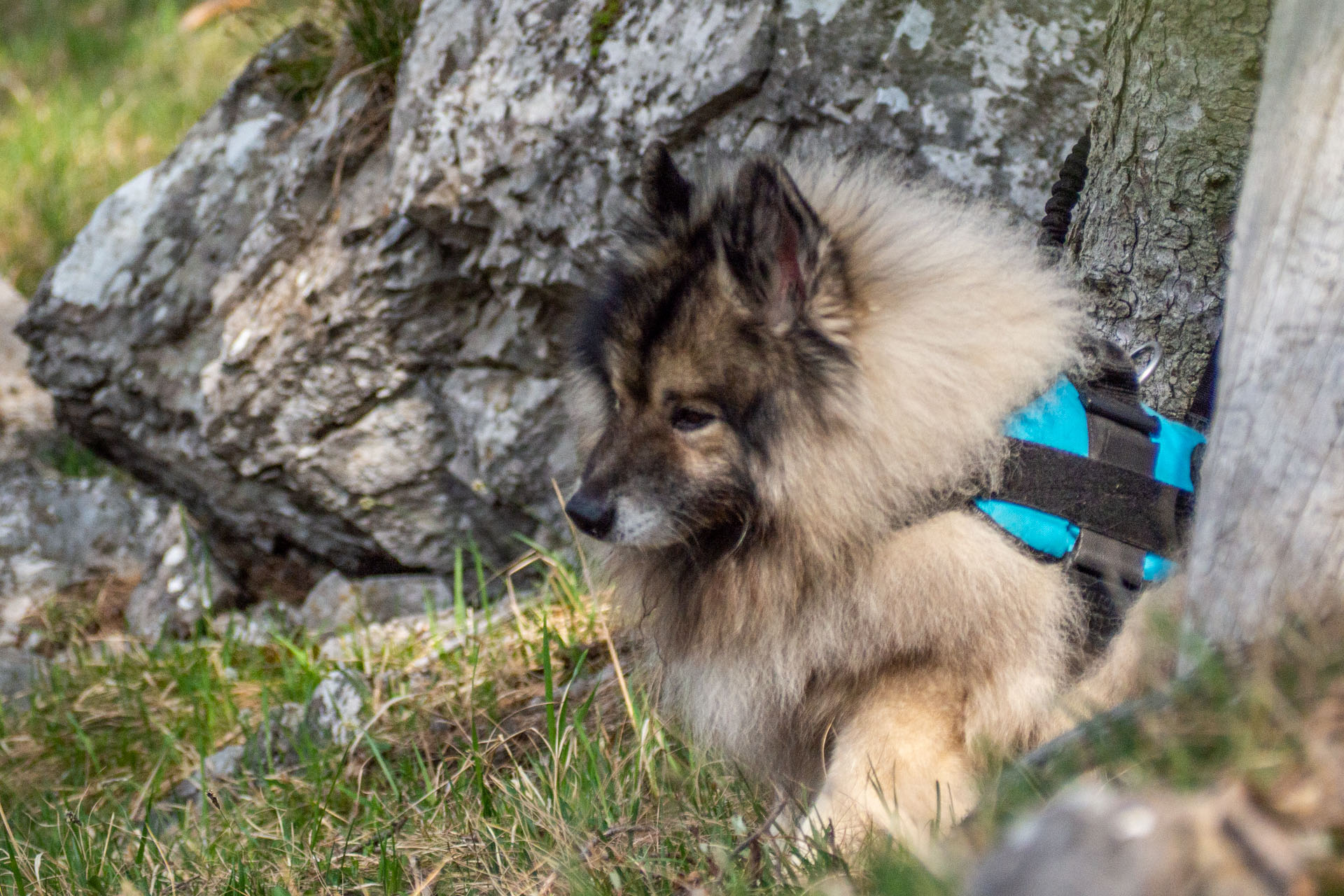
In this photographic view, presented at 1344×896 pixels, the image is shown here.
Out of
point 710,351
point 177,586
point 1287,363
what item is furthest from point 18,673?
point 1287,363

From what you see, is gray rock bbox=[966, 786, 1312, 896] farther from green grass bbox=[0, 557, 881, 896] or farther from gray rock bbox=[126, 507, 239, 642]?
gray rock bbox=[126, 507, 239, 642]

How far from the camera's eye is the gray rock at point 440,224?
125 inches

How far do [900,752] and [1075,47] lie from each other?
7.05 feet

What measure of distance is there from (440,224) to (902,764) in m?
2.87

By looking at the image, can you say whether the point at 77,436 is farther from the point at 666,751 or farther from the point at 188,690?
the point at 666,751

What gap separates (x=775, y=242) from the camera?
2014 millimetres

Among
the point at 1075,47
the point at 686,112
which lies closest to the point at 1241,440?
the point at 1075,47

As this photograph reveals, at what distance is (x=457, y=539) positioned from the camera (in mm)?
4488

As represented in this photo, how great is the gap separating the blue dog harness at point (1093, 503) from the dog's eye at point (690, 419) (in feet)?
1.77

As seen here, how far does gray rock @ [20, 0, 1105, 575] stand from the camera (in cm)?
317

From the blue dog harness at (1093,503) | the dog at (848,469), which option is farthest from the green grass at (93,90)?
the blue dog harness at (1093,503)

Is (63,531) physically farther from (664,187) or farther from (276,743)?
(664,187)

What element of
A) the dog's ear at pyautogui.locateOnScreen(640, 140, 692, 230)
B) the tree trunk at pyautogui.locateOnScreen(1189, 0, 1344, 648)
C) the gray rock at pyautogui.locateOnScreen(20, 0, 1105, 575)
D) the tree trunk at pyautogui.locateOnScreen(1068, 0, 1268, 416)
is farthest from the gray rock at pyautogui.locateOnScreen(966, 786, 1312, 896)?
the gray rock at pyautogui.locateOnScreen(20, 0, 1105, 575)

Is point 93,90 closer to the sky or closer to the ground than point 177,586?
closer to the sky
